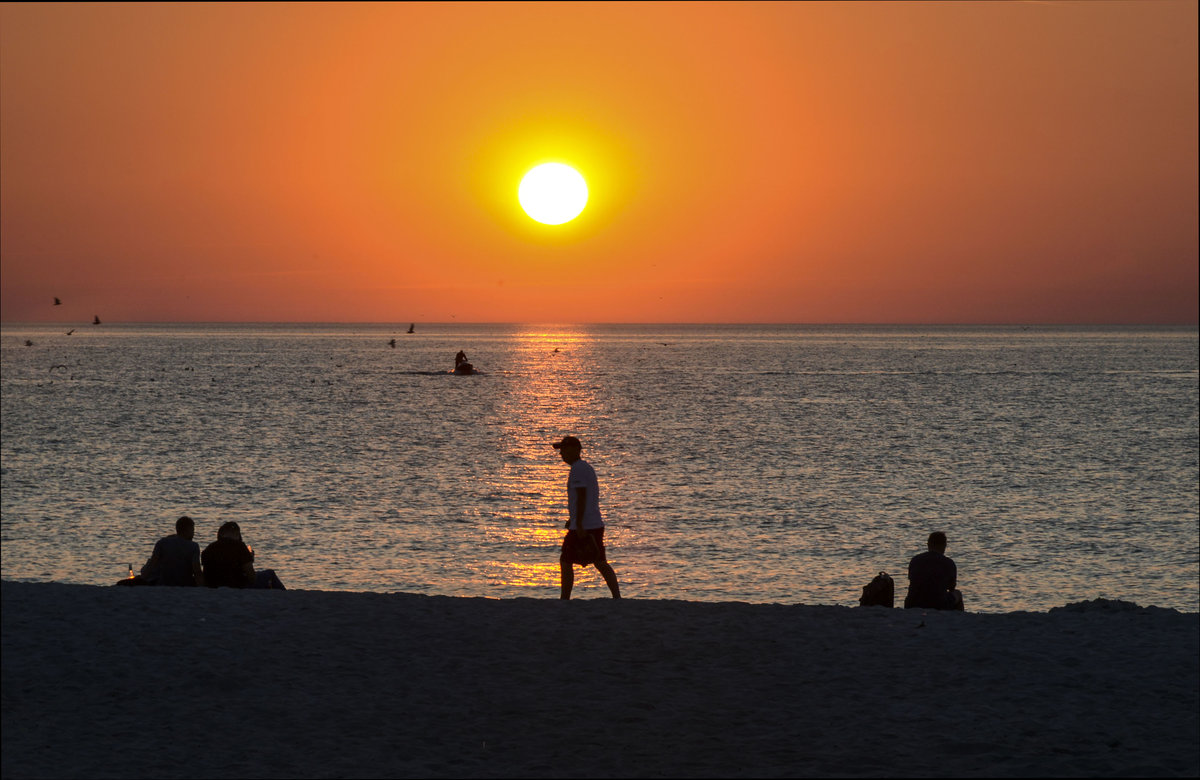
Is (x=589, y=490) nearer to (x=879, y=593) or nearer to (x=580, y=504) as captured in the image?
(x=580, y=504)

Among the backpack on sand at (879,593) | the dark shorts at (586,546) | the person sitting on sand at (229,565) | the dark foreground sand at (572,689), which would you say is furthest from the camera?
the backpack on sand at (879,593)

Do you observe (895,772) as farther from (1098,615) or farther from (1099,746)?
(1098,615)

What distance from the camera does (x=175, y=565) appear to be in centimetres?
1395

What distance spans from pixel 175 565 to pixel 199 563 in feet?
1.32

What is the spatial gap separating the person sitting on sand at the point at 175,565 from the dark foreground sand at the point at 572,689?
3.29ft

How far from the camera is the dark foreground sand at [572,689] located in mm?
8758

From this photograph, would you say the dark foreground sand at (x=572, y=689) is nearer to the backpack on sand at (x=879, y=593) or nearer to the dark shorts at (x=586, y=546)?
the dark shorts at (x=586, y=546)

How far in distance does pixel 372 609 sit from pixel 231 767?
12.9 ft

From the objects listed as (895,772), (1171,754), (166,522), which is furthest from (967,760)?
(166,522)

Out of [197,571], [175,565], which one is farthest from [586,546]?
[175,565]

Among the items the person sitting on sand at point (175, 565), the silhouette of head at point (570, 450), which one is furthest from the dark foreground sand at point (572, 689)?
the silhouette of head at point (570, 450)

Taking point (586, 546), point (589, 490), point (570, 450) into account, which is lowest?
point (586, 546)

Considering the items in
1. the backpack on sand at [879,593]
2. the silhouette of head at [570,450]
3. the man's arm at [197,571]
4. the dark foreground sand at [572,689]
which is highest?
the silhouette of head at [570,450]

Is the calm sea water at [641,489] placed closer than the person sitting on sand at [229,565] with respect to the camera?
No
